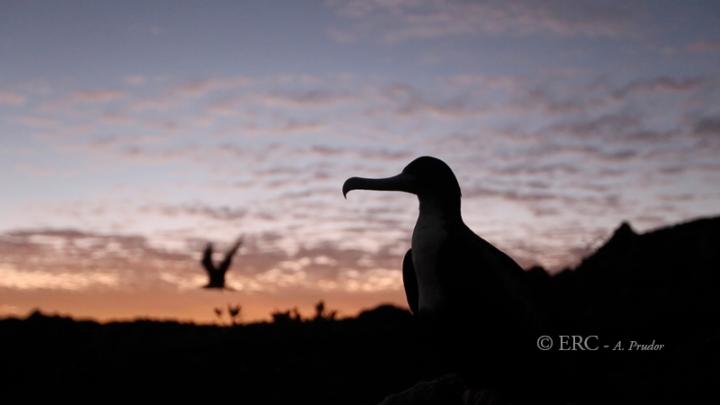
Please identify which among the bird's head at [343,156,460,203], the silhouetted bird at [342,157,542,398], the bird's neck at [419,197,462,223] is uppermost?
the bird's head at [343,156,460,203]

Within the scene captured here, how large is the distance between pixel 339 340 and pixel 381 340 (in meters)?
0.61

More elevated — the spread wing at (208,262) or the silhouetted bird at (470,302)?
the spread wing at (208,262)

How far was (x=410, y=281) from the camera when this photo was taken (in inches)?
253

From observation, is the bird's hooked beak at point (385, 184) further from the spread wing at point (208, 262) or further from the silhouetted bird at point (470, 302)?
the spread wing at point (208, 262)

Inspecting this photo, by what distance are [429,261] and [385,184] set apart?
2.52 feet

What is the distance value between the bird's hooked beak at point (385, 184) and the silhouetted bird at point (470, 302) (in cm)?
24

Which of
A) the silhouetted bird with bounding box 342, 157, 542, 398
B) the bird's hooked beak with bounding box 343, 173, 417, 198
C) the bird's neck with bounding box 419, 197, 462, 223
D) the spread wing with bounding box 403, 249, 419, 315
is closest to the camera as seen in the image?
the silhouetted bird with bounding box 342, 157, 542, 398

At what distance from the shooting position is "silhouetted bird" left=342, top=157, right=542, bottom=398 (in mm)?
5762

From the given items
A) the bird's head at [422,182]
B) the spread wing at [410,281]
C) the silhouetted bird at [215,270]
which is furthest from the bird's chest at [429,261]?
the silhouetted bird at [215,270]

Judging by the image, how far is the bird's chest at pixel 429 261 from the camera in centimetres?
577

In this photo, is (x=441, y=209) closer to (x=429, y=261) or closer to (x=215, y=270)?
(x=429, y=261)

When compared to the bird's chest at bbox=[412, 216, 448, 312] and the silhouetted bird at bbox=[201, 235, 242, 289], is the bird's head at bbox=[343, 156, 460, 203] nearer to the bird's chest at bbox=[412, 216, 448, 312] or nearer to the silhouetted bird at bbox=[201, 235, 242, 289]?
the bird's chest at bbox=[412, 216, 448, 312]

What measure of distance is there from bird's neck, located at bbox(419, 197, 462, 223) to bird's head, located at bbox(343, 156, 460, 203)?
0.02 meters

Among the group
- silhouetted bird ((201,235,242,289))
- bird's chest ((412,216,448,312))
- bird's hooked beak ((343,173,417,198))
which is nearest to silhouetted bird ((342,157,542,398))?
bird's chest ((412,216,448,312))
